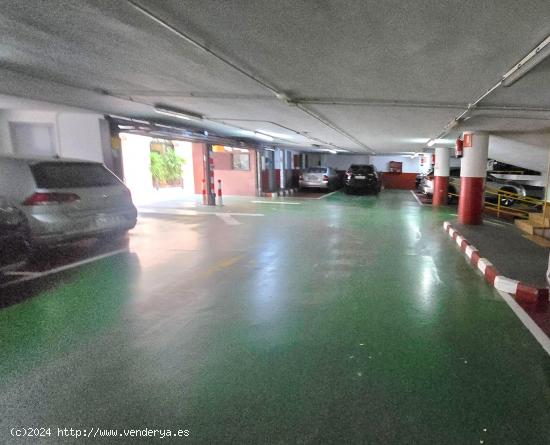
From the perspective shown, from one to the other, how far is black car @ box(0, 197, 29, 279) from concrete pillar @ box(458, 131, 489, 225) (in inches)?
366

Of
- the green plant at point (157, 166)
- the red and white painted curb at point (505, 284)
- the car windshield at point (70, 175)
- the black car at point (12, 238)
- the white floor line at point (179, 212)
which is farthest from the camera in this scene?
the green plant at point (157, 166)

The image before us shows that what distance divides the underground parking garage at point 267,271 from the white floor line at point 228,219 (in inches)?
64.4

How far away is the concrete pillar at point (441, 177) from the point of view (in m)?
13.5

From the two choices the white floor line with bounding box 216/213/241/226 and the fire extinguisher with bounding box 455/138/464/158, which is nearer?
the fire extinguisher with bounding box 455/138/464/158

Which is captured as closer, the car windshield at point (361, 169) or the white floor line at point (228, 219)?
the white floor line at point (228, 219)

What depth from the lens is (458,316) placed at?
3471 mm

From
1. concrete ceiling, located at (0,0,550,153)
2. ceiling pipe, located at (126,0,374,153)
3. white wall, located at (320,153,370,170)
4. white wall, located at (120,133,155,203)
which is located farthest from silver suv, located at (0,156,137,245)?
white wall, located at (320,153,370,170)

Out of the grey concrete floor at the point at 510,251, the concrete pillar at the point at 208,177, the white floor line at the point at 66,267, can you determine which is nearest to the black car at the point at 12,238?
the white floor line at the point at 66,267

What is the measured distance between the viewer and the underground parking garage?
7.07 ft

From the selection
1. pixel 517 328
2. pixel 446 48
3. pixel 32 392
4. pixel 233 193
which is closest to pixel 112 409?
pixel 32 392

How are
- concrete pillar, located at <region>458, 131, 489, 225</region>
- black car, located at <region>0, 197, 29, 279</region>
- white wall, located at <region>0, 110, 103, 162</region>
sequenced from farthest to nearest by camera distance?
white wall, located at <region>0, 110, 103, 162</region>, concrete pillar, located at <region>458, 131, 489, 225</region>, black car, located at <region>0, 197, 29, 279</region>

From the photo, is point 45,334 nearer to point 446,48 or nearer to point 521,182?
point 446,48

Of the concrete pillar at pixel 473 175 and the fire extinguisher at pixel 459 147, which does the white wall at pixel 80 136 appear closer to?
the fire extinguisher at pixel 459 147

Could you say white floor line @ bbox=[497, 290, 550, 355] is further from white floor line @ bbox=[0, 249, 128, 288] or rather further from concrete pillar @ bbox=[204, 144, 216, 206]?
concrete pillar @ bbox=[204, 144, 216, 206]
